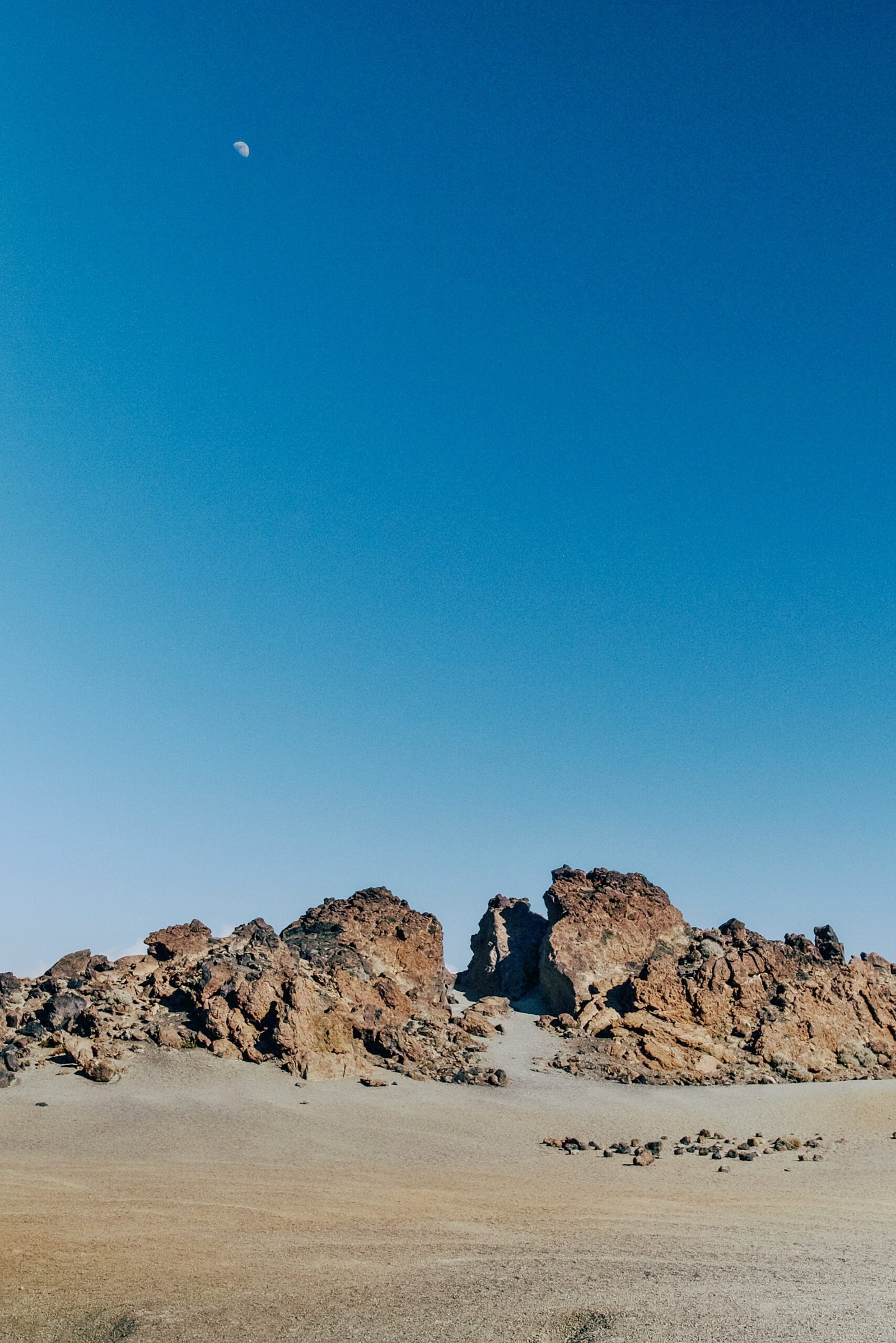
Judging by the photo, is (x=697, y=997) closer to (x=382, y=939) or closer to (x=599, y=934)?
(x=599, y=934)

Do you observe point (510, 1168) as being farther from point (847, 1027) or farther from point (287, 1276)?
point (847, 1027)

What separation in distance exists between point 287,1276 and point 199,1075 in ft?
62.5

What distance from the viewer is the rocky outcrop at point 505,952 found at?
159 feet

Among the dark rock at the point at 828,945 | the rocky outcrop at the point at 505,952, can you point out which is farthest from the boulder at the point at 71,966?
the dark rock at the point at 828,945

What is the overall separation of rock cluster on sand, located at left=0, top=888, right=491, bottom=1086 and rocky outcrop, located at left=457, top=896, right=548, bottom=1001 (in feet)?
23.4

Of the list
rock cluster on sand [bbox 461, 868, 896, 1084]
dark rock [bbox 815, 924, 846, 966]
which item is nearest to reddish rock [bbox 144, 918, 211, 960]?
rock cluster on sand [bbox 461, 868, 896, 1084]

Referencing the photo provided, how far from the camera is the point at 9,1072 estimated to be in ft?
93.9

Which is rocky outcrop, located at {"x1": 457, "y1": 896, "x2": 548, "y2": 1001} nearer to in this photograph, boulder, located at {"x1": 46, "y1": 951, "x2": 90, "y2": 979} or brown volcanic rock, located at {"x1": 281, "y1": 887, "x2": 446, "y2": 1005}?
brown volcanic rock, located at {"x1": 281, "y1": 887, "x2": 446, "y2": 1005}

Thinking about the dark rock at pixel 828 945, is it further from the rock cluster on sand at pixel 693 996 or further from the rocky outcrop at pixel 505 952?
the rocky outcrop at pixel 505 952

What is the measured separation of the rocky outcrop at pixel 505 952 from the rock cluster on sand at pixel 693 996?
77 cm

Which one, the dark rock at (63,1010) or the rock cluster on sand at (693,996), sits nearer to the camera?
the dark rock at (63,1010)

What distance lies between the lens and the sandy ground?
37.7 ft

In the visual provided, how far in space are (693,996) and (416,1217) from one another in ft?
89.8

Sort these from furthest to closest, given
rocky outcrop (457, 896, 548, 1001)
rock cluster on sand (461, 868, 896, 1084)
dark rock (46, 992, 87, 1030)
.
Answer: rocky outcrop (457, 896, 548, 1001)
rock cluster on sand (461, 868, 896, 1084)
dark rock (46, 992, 87, 1030)
